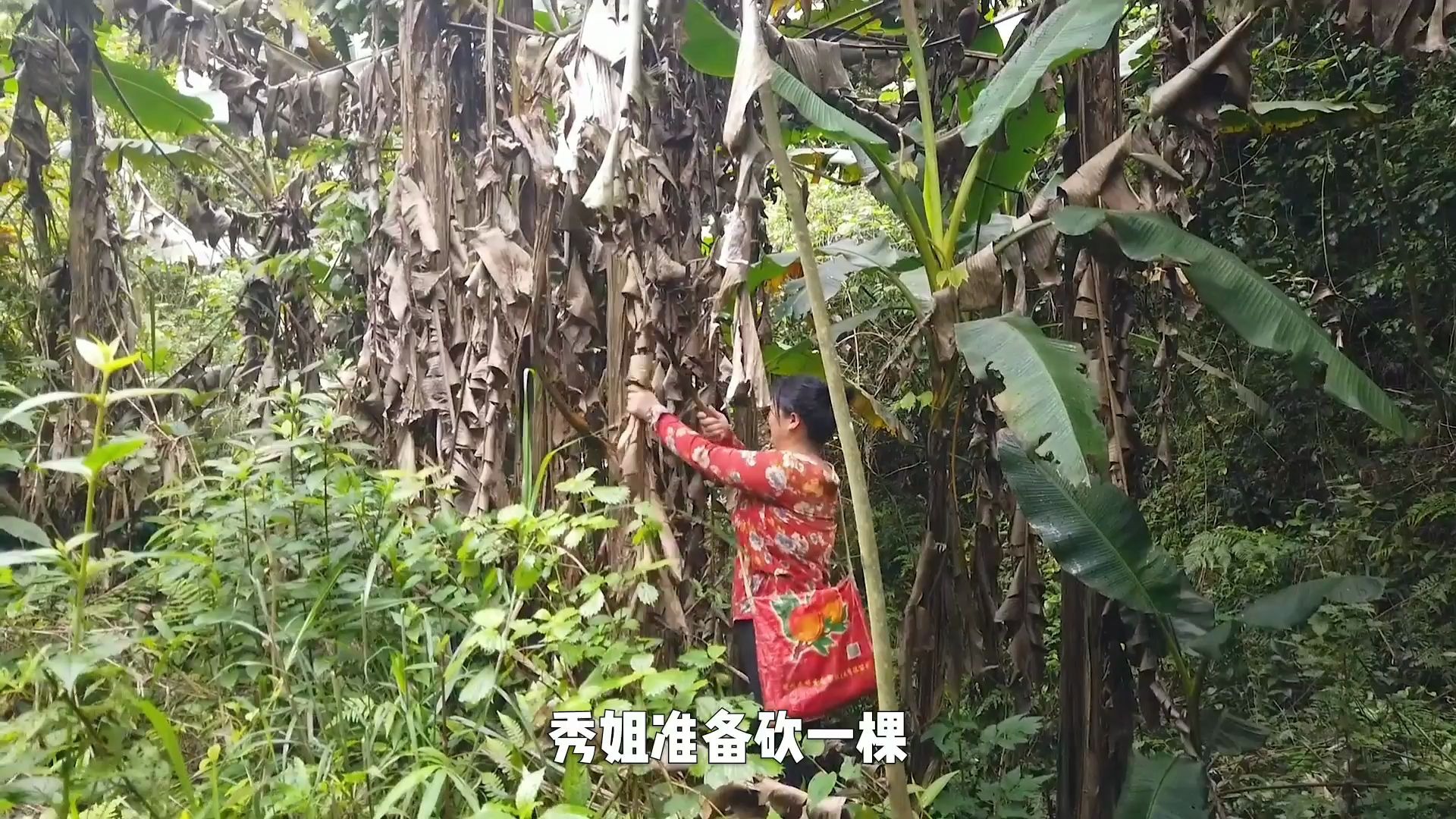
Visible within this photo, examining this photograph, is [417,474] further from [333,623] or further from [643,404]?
[643,404]

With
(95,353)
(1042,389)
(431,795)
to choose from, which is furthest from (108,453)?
(1042,389)

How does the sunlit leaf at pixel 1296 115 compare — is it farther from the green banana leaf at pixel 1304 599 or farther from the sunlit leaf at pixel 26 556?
the sunlit leaf at pixel 26 556

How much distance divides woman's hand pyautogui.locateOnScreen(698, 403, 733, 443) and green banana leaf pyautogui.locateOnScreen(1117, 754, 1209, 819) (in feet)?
3.00

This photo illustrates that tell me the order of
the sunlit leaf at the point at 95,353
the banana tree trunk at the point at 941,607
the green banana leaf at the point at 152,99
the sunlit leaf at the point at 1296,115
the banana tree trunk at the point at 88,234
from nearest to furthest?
the sunlit leaf at the point at 95,353 < the banana tree trunk at the point at 941,607 < the sunlit leaf at the point at 1296,115 < the banana tree trunk at the point at 88,234 < the green banana leaf at the point at 152,99

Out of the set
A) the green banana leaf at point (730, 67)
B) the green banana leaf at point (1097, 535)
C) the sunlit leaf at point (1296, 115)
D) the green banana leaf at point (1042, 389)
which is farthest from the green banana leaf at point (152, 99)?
the sunlit leaf at point (1296, 115)

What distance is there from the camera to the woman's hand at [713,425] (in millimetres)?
1693

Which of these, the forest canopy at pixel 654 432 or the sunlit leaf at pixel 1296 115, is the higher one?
the sunlit leaf at pixel 1296 115

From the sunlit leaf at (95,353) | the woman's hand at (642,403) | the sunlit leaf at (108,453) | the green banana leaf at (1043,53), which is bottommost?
the sunlit leaf at (108,453)

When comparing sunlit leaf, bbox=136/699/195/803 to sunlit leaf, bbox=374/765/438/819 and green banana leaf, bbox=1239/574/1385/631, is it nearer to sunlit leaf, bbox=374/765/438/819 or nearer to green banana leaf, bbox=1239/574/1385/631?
sunlit leaf, bbox=374/765/438/819

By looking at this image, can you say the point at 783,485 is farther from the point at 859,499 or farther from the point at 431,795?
the point at 431,795

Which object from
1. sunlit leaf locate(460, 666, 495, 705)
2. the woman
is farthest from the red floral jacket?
sunlit leaf locate(460, 666, 495, 705)

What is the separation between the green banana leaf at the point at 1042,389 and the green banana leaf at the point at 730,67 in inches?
15.3

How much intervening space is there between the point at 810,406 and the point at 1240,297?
76cm

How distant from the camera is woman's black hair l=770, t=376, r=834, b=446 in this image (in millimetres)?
1541
